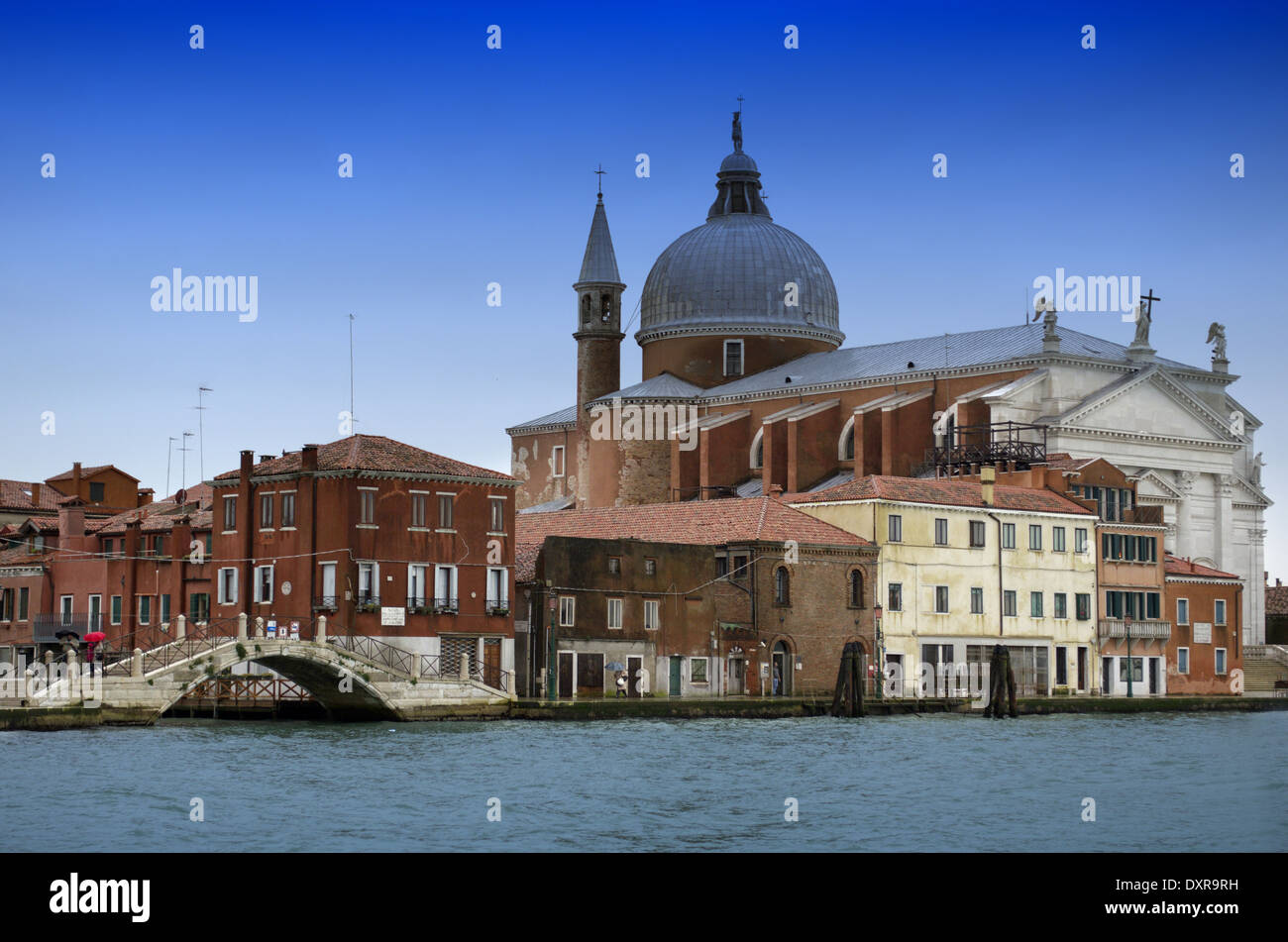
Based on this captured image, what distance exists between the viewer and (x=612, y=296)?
7019 centimetres

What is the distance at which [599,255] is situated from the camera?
6969 cm

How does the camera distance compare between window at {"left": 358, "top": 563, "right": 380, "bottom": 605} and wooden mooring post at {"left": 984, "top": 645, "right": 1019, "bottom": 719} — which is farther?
wooden mooring post at {"left": 984, "top": 645, "right": 1019, "bottom": 719}

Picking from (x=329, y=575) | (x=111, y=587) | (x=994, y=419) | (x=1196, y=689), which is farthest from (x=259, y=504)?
(x=1196, y=689)

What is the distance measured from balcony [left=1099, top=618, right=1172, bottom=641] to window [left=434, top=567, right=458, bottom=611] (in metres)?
19.6

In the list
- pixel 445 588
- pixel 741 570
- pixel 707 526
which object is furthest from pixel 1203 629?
pixel 445 588

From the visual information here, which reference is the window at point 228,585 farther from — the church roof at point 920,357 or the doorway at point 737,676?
the church roof at point 920,357

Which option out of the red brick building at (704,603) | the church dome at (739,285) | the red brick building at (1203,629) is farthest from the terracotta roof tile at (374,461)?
the church dome at (739,285)

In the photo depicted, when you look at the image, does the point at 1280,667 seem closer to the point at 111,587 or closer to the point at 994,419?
the point at 994,419

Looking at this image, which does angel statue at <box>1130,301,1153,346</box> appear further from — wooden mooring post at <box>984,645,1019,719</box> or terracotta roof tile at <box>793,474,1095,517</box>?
wooden mooring post at <box>984,645,1019,719</box>

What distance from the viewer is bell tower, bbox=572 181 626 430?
6962 cm

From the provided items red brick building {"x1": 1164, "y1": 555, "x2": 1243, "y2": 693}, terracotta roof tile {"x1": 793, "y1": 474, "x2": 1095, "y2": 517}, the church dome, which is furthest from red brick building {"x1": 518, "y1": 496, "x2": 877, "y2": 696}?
the church dome

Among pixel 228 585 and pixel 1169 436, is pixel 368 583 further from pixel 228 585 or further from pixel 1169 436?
pixel 1169 436

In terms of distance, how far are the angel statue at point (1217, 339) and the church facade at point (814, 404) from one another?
7 cm

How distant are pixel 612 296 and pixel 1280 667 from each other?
25.2 meters
